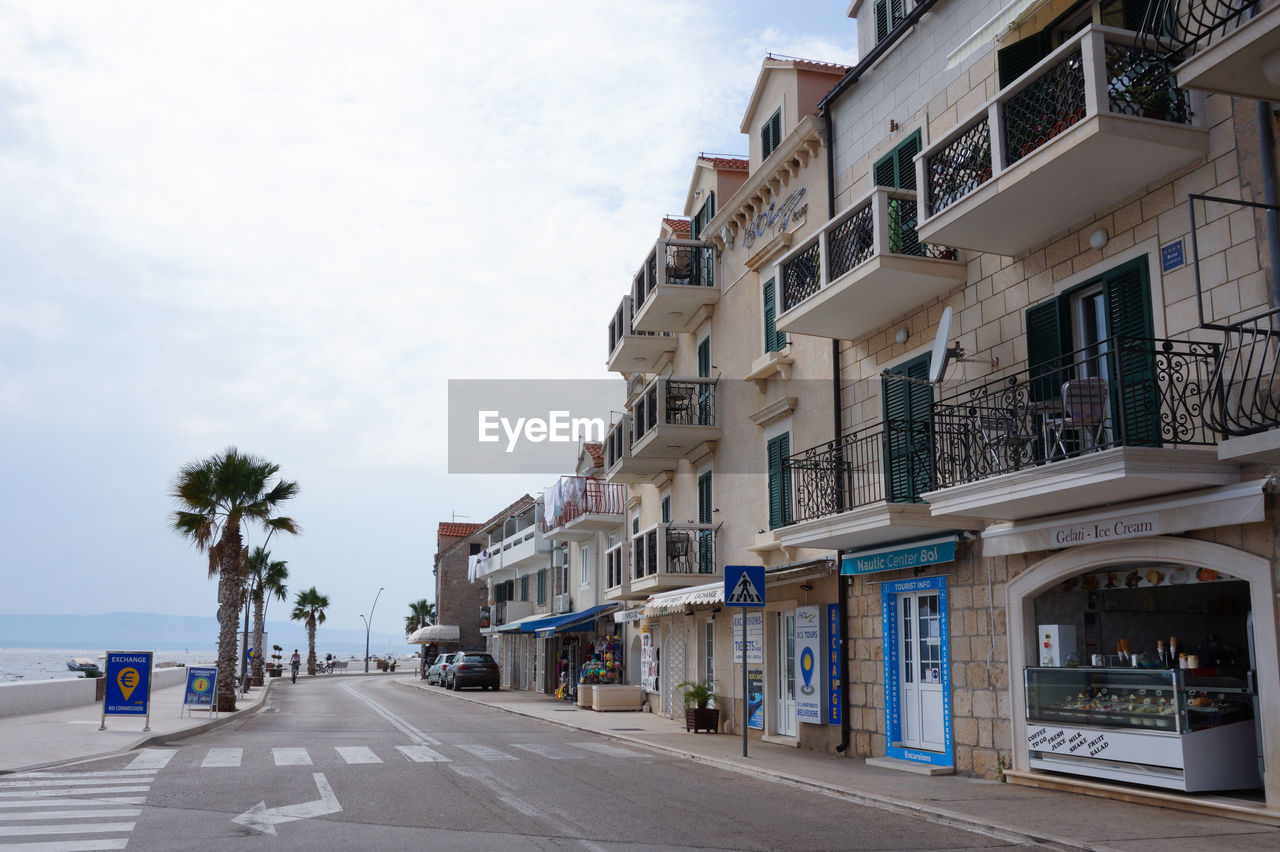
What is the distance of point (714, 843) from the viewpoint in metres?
8.69

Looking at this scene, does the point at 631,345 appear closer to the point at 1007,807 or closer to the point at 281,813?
the point at 1007,807

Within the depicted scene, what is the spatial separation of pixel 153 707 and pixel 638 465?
45.7ft

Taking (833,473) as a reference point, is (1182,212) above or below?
above

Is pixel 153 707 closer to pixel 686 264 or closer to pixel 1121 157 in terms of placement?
pixel 686 264

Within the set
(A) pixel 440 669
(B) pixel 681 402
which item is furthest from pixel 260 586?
(B) pixel 681 402

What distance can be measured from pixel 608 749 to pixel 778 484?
555 cm

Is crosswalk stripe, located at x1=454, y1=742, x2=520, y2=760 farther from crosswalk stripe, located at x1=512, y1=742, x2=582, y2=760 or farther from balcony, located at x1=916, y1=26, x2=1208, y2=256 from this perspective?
balcony, located at x1=916, y1=26, x2=1208, y2=256

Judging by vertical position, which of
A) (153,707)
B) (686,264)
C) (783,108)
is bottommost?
(153,707)

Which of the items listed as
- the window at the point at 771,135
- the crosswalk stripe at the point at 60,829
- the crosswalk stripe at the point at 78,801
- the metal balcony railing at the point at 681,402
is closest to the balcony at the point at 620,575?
the metal balcony railing at the point at 681,402

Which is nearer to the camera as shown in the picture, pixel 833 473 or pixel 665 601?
pixel 833 473

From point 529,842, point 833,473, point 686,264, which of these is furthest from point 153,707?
point 529,842

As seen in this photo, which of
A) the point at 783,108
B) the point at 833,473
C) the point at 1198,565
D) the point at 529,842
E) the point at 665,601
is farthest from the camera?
the point at 665,601

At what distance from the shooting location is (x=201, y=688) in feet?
80.1

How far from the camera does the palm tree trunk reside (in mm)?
76438
